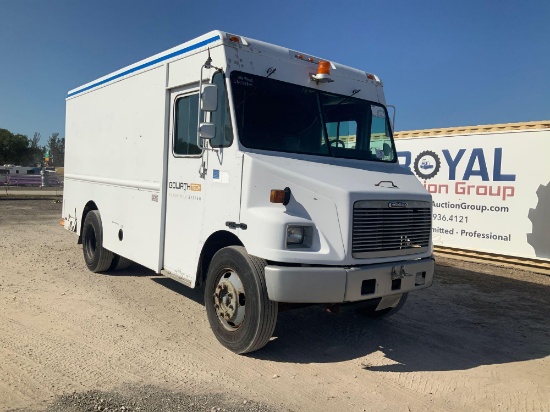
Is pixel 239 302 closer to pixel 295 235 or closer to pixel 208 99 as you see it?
pixel 295 235

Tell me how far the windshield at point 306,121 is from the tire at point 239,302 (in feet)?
3.91

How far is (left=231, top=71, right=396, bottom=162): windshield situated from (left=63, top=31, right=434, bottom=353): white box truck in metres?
0.01

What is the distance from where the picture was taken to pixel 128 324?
546cm

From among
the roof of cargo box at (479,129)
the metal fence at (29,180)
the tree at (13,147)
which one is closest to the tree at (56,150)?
the tree at (13,147)

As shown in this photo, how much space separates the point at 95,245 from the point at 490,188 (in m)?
8.60

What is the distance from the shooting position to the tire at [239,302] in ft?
14.1

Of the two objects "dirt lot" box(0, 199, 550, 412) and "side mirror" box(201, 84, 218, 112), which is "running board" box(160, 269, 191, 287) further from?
"side mirror" box(201, 84, 218, 112)

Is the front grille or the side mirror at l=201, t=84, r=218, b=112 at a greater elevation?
the side mirror at l=201, t=84, r=218, b=112

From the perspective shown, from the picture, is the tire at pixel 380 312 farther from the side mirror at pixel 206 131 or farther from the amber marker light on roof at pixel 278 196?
the side mirror at pixel 206 131

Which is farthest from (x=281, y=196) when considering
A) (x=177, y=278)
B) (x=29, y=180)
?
(x=29, y=180)

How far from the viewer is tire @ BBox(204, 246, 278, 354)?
430 centimetres

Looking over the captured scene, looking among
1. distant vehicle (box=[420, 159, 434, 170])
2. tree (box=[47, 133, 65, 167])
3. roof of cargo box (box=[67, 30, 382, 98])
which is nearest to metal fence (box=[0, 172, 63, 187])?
distant vehicle (box=[420, 159, 434, 170])

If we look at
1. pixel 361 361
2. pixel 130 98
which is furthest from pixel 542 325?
pixel 130 98

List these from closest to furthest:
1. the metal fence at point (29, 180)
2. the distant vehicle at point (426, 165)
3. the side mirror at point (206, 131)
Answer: the side mirror at point (206, 131), the distant vehicle at point (426, 165), the metal fence at point (29, 180)
